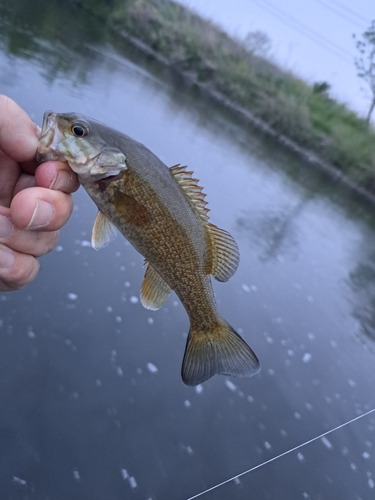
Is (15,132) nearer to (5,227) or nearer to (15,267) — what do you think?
(5,227)

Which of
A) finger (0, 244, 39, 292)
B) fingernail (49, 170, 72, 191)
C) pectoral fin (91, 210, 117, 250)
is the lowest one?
finger (0, 244, 39, 292)

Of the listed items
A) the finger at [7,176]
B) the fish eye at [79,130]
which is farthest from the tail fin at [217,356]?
the finger at [7,176]

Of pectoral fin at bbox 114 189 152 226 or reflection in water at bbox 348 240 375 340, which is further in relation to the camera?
reflection in water at bbox 348 240 375 340

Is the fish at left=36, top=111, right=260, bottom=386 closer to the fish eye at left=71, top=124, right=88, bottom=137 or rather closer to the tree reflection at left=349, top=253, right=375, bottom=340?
the fish eye at left=71, top=124, right=88, bottom=137

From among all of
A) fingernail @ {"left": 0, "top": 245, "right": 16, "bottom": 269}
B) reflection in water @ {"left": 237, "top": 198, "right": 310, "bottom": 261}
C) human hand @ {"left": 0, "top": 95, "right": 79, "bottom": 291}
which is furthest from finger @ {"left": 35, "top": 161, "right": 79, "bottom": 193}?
reflection in water @ {"left": 237, "top": 198, "right": 310, "bottom": 261}

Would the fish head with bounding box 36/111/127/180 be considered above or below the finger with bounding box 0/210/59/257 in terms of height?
above

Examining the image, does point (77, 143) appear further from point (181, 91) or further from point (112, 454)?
point (181, 91)

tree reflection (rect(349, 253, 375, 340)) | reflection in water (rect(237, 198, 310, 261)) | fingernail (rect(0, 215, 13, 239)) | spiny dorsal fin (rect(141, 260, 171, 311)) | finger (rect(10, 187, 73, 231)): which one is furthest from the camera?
reflection in water (rect(237, 198, 310, 261))

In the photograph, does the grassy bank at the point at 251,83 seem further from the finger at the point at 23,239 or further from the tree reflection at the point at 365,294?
the finger at the point at 23,239
